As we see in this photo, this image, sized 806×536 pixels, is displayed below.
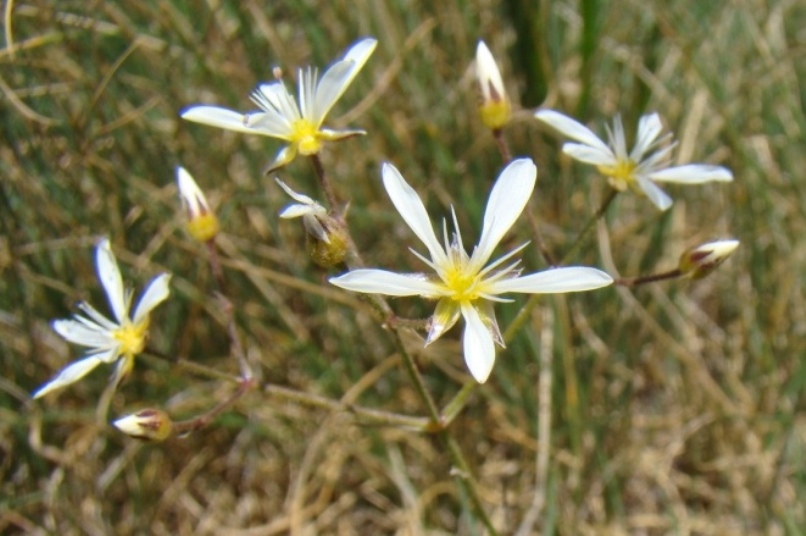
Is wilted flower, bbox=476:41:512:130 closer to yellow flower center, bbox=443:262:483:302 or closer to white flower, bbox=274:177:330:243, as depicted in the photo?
yellow flower center, bbox=443:262:483:302

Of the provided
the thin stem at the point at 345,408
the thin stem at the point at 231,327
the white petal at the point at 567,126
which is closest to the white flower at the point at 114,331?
the thin stem at the point at 231,327

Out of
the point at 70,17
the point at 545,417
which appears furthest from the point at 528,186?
the point at 70,17

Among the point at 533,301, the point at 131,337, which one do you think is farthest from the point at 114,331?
the point at 533,301

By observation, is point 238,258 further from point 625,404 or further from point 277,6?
point 625,404

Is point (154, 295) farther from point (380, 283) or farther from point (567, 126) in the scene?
point (567, 126)

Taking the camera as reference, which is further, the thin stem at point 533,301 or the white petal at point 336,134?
the thin stem at point 533,301

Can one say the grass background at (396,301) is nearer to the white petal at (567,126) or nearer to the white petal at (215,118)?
the white petal at (567,126)

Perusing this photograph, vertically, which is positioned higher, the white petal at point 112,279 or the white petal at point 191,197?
the white petal at point 191,197
